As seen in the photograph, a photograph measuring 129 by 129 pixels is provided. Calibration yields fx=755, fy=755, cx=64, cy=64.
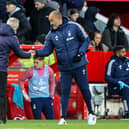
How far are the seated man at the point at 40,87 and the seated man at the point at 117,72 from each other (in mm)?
1394

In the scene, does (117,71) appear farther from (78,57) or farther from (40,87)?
(78,57)

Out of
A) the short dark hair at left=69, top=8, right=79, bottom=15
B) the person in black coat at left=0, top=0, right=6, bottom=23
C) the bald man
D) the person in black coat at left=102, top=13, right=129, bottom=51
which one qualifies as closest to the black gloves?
the bald man

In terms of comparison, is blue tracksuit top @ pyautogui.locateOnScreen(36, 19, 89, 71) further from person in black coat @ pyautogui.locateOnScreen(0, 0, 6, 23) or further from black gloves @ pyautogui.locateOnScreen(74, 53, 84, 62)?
person in black coat @ pyautogui.locateOnScreen(0, 0, 6, 23)

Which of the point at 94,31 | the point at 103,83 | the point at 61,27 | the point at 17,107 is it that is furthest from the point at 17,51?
the point at 94,31

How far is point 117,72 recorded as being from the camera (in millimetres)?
16516

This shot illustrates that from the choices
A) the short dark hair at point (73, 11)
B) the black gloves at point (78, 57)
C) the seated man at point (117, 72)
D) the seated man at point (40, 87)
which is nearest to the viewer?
the black gloves at point (78, 57)

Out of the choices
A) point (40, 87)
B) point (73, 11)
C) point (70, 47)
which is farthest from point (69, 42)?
point (73, 11)

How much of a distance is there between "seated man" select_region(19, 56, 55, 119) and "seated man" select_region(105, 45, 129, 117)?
139 centimetres

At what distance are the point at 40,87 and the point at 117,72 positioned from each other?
73.2 inches

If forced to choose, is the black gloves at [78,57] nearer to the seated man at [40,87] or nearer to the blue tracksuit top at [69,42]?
the blue tracksuit top at [69,42]

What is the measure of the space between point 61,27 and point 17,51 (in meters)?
0.90

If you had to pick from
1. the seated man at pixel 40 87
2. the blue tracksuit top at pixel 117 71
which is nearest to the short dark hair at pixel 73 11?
the blue tracksuit top at pixel 117 71

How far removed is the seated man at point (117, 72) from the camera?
16.4 metres

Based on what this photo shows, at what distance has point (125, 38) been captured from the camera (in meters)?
18.9
